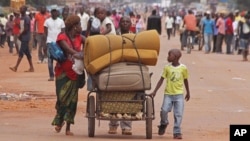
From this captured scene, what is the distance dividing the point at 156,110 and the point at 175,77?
13.7 feet

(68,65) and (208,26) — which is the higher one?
(68,65)

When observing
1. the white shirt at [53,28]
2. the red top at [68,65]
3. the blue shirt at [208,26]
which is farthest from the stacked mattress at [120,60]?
the blue shirt at [208,26]

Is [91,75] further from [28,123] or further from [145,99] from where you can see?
[28,123]

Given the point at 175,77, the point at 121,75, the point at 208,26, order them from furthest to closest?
the point at 208,26, the point at 175,77, the point at 121,75

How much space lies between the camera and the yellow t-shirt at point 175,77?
1305 centimetres

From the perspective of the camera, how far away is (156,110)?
56.3ft

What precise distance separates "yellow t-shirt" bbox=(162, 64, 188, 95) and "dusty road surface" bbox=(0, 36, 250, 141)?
0.71 m

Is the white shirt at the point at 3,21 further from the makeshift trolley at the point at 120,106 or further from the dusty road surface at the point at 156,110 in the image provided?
the makeshift trolley at the point at 120,106

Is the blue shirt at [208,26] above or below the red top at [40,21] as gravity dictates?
below

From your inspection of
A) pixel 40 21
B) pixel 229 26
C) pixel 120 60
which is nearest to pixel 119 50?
pixel 120 60

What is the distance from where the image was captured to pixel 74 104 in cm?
1337

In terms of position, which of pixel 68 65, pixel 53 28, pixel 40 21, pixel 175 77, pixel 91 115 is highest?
pixel 68 65

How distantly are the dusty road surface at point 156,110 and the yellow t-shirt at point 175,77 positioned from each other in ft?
2.33

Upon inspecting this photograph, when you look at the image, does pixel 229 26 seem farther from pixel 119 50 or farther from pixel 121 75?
pixel 121 75
